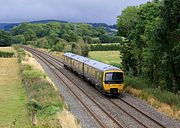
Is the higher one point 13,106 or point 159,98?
point 159,98

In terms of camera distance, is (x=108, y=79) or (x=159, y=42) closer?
(x=108, y=79)

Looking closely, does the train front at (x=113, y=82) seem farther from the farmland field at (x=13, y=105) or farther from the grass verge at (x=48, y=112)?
the farmland field at (x=13, y=105)

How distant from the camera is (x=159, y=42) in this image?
117 feet

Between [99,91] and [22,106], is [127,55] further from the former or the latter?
[22,106]

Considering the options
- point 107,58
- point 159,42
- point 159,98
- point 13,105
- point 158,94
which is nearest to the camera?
point 13,105

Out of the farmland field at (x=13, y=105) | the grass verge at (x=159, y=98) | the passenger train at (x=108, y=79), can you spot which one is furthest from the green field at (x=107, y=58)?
the grass verge at (x=159, y=98)

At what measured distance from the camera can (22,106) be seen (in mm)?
27859

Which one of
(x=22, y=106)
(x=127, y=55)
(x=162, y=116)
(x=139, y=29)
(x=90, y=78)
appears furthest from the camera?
(x=127, y=55)

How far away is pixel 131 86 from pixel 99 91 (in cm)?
310

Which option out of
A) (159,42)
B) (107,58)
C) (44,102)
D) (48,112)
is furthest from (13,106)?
(107,58)

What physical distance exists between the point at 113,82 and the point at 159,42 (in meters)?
6.61

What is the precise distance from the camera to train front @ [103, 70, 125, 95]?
32.3 metres

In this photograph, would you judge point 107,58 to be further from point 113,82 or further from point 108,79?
point 113,82


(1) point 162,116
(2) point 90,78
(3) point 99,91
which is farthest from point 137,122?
(2) point 90,78
